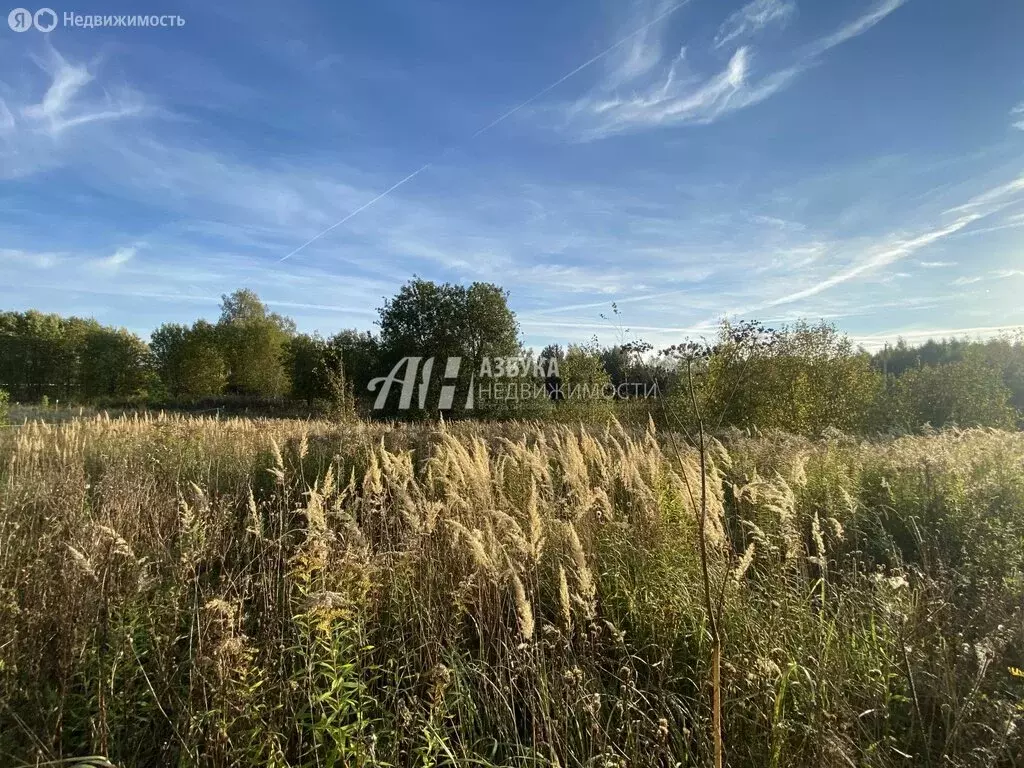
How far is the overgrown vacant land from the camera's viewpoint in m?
1.73

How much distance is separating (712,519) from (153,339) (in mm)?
50065

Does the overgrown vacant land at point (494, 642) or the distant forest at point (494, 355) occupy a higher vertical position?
the distant forest at point (494, 355)

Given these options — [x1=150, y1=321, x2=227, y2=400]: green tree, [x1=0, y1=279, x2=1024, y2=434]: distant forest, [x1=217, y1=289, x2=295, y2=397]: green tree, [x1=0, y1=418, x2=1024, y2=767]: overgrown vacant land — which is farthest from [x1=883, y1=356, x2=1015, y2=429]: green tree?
[x1=150, y1=321, x2=227, y2=400]: green tree

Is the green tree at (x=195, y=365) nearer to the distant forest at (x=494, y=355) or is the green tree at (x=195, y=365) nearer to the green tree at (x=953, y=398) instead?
the distant forest at (x=494, y=355)

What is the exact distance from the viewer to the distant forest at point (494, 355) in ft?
34.7

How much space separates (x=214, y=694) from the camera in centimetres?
169

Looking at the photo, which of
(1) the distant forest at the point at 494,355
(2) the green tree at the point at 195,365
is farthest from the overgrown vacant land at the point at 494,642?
(2) the green tree at the point at 195,365

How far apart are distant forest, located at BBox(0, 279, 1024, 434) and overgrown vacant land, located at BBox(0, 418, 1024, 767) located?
997mm

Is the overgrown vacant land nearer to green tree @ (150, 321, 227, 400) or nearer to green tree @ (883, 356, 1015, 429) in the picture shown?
green tree @ (883, 356, 1015, 429)

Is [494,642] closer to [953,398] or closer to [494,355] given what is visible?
[953,398]

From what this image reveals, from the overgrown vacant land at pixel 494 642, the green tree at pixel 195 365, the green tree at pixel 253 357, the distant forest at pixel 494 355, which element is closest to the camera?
the overgrown vacant land at pixel 494 642

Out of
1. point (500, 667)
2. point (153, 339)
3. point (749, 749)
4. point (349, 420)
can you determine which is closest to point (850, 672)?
point (749, 749)

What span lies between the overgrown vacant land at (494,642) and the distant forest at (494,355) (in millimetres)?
997

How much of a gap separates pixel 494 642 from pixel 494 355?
21.4m
